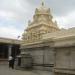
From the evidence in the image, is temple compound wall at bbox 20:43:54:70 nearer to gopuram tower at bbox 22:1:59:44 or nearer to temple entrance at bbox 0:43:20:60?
temple entrance at bbox 0:43:20:60

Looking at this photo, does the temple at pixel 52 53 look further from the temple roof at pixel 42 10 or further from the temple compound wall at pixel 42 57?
the temple roof at pixel 42 10

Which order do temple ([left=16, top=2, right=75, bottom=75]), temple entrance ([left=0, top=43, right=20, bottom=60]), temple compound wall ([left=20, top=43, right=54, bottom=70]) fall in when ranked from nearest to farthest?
temple ([left=16, top=2, right=75, bottom=75]), temple compound wall ([left=20, top=43, right=54, bottom=70]), temple entrance ([left=0, top=43, right=20, bottom=60])

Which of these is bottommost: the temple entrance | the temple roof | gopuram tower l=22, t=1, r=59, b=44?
the temple entrance

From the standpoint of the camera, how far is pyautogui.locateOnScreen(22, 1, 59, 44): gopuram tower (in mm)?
41281

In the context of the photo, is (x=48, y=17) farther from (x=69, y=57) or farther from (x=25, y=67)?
(x=69, y=57)

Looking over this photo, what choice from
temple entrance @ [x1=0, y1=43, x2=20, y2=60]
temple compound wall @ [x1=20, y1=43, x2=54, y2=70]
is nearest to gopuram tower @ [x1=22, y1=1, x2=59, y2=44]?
temple entrance @ [x1=0, y1=43, x2=20, y2=60]

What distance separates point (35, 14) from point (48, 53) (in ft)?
97.0

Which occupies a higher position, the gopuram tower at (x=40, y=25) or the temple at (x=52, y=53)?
the gopuram tower at (x=40, y=25)

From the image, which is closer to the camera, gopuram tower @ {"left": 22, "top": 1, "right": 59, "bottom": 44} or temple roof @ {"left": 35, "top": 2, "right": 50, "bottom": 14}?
gopuram tower @ {"left": 22, "top": 1, "right": 59, "bottom": 44}

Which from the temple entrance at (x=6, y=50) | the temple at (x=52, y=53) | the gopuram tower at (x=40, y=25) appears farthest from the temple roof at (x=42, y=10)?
the temple at (x=52, y=53)

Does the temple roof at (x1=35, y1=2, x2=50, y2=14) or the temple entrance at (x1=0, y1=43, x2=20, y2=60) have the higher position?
the temple roof at (x1=35, y1=2, x2=50, y2=14)

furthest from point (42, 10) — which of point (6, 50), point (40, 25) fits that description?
point (6, 50)

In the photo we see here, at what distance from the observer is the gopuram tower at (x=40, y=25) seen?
135ft

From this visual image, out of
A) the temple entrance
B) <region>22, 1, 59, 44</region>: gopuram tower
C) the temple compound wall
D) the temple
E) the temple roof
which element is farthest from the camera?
the temple roof
